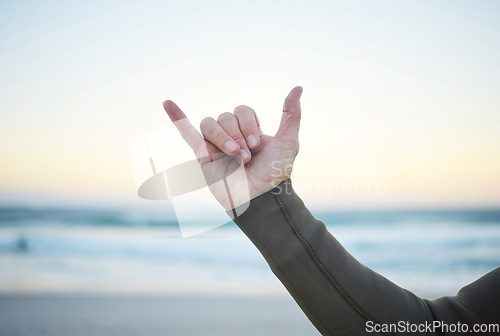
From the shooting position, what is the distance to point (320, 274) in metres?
1.31

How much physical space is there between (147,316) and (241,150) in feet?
14.3

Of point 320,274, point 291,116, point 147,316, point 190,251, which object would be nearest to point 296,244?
point 320,274

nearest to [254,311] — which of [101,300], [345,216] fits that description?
[101,300]

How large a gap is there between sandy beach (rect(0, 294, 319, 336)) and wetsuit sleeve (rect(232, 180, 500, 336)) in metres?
3.51

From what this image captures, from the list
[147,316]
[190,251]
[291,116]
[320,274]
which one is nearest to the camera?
[320,274]

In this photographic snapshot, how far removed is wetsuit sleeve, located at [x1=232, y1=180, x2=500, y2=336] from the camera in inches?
51.6

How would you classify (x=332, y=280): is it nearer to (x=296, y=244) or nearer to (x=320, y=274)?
(x=320, y=274)

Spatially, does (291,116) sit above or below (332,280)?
above

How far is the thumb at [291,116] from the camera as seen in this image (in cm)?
143

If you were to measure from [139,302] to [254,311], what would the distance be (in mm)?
1543

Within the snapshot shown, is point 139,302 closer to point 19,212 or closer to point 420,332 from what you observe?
point 420,332

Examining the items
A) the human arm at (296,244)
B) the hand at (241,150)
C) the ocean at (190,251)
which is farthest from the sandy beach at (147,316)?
the hand at (241,150)

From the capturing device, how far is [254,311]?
5461mm

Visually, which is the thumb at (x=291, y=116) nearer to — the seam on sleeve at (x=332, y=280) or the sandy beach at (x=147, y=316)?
the seam on sleeve at (x=332, y=280)
